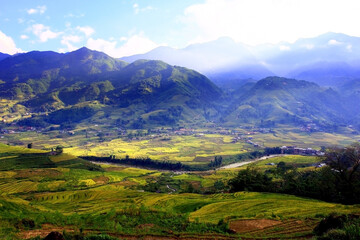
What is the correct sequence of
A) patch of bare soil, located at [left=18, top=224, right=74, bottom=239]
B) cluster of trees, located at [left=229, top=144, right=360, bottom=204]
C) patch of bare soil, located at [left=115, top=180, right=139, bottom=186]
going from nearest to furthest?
patch of bare soil, located at [left=18, top=224, right=74, bottom=239]
cluster of trees, located at [left=229, top=144, right=360, bottom=204]
patch of bare soil, located at [left=115, top=180, right=139, bottom=186]

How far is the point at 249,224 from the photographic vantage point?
2608cm

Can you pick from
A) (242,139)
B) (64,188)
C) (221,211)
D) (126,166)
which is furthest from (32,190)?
(242,139)

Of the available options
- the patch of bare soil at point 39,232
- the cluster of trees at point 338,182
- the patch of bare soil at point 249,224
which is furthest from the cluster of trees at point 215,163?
the patch of bare soil at point 39,232

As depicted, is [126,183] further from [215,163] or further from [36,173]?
[215,163]

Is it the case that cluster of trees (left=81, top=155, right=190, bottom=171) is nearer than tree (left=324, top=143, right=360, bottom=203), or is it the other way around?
tree (left=324, top=143, right=360, bottom=203)

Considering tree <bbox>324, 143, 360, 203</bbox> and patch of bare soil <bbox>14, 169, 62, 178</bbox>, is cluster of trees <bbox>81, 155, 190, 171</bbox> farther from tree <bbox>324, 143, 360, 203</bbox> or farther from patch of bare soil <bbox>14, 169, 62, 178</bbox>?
tree <bbox>324, 143, 360, 203</bbox>

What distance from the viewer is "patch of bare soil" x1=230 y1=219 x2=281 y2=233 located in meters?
24.8

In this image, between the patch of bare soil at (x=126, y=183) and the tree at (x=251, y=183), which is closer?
the tree at (x=251, y=183)

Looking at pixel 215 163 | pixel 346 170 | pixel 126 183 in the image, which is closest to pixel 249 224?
pixel 346 170

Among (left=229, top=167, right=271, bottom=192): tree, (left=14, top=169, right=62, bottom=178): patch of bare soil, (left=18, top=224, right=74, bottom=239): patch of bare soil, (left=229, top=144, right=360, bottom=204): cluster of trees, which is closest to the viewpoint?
(left=18, top=224, right=74, bottom=239): patch of bare soil

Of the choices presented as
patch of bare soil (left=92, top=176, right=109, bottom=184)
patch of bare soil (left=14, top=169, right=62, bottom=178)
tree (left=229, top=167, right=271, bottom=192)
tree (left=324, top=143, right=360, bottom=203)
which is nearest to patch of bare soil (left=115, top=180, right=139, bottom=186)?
patch of bare soil (left=92, top=176, right=109, bottom=184)

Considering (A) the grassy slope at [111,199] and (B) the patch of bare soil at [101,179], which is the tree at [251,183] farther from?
(B) the patch of bare soil at [101,179]

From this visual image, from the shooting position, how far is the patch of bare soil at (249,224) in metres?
24.8

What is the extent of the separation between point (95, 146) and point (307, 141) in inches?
6079
